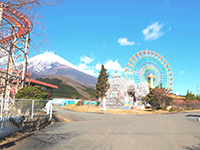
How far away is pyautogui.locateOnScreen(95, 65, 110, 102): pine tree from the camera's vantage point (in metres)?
56.2

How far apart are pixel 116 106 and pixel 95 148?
110 ft

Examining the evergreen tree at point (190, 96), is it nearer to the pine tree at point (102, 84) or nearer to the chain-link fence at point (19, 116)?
the pine tree at point (102, 84)

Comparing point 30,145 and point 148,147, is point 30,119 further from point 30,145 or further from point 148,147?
point 148,147

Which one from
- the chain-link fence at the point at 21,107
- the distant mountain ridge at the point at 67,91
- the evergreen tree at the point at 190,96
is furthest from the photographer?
the distant mountain ridge at the point at 67,91

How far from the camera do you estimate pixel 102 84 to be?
57.1 metres

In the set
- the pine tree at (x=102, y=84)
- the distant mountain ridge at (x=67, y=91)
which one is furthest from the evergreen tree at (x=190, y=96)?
the distant mountain ridge at (x=67, y=91)

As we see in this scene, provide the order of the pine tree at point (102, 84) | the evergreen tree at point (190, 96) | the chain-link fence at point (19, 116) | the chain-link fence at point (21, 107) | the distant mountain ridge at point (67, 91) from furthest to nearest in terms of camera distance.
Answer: the distant mountain ridge at point (67, 91) → the pine tree at point (102, 84) → the evergreen tree at point (190, 96) → the chain-link fence at point (21, 107) → the chain-link fence at point (19, 116)

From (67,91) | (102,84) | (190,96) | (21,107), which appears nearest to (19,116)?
(21,107)

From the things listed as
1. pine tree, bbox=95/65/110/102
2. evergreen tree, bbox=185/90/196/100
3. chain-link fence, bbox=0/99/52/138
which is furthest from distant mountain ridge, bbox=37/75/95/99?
chain-link fence, bbox=0/99/52/138

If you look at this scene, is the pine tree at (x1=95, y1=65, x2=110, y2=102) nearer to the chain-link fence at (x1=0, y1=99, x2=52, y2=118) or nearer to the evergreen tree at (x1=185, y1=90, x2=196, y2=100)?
the evergreen tree at (x1=185, y1=90, x2=196, y2=100)

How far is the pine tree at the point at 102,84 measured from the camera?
56.2 meters

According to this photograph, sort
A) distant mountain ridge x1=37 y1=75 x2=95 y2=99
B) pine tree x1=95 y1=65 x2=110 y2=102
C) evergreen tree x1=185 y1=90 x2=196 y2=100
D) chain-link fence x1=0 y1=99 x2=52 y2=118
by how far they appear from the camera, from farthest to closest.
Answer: distant mountain ridge x1=37 y1=75 x2=95 y2=99 → pine tree x1=95 y1=65 x2=110 y2=102 → evergreen tree x1=185 y1=90 x2=196 y2=100 → chain-link fence x1=0 y1=99 x2=52 y2=118

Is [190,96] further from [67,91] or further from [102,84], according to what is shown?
[67,91]

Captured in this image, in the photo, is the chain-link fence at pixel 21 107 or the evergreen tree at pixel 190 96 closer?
the chain-link fence at pixel 21 107
